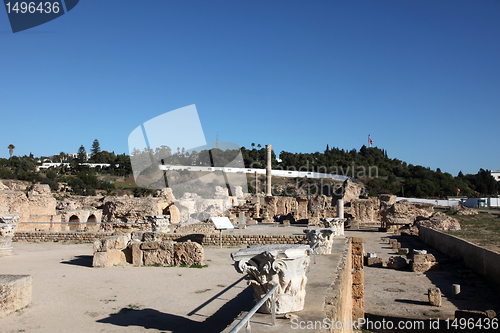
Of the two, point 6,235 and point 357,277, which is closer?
point 357,277

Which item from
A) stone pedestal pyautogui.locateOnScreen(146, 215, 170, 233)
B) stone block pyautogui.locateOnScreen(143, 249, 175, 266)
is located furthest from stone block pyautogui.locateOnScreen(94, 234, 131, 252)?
stone pedestal pyautogui.locateOnScreen(146, 215, 170, 233)

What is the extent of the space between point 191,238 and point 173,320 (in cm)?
754

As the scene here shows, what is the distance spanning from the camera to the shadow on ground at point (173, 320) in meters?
5.27

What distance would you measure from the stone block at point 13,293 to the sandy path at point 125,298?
0.41 ft

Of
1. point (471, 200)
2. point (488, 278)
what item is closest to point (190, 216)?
point (488, 278)

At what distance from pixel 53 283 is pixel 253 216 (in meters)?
19.6

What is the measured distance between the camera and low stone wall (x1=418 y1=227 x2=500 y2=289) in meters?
9.95

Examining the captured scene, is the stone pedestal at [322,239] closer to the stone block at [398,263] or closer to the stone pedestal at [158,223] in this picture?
the stone block at [398,263]

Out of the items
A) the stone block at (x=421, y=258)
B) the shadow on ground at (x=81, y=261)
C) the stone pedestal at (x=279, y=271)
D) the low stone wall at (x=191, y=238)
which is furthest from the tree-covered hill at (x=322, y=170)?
the stone pedestal at (x=279, y=271)

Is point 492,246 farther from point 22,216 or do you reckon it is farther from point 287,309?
point 22,216

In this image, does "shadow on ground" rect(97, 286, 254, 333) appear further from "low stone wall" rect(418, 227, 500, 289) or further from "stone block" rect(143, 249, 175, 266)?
"low stone wall" rect(418, 227, 500, 289)

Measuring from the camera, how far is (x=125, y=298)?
6.83m

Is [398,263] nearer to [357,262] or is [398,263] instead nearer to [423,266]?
[423,266]

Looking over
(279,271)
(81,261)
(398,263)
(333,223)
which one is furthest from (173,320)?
(398,263)
